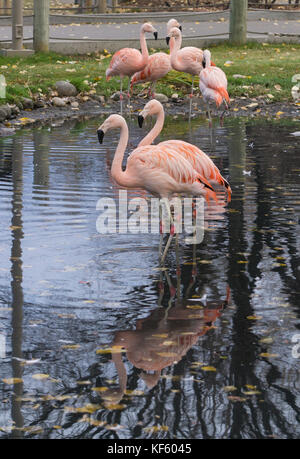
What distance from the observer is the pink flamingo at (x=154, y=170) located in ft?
→ 25.3

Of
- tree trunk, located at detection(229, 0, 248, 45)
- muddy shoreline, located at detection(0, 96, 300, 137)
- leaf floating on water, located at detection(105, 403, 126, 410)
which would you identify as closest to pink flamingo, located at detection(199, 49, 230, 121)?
muddy shoreline, located at detection(0, 96, 300, 137)

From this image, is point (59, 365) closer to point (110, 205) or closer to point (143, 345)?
point (143, 345)

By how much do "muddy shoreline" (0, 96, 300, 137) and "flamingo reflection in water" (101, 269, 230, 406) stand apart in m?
9.66

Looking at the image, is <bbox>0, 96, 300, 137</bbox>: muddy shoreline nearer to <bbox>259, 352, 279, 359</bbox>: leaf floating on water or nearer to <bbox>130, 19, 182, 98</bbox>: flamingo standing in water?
<bbox>130, 19, 182, 98</bbox>: flamingo standing in water

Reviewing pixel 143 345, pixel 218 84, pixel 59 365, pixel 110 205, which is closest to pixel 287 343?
pixel 143 345

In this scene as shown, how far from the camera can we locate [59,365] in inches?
216

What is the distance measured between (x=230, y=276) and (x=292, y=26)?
19.8 meters

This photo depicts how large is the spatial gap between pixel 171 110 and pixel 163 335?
11.9 metres

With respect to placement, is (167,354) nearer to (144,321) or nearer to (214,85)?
(144,321)

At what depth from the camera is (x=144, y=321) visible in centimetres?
624

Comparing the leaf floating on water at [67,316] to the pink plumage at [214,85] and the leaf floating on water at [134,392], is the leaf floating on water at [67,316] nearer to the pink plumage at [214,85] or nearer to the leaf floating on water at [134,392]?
the leaf floating on water at [134,392]

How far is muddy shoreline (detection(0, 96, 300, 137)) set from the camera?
16469 mm

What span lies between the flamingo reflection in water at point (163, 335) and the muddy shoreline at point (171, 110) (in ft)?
31.7

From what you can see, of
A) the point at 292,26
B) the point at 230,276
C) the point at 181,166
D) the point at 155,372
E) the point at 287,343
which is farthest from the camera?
the point at 292,26
